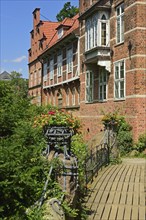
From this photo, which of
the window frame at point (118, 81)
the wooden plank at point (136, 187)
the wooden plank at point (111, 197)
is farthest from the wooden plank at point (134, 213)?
the window frame at point (118, 81)

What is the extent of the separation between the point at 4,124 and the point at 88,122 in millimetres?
17239

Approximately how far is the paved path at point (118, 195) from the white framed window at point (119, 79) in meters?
6.53

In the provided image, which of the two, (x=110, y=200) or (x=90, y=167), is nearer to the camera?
(x=110, y=200)

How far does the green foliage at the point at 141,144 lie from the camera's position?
49.8 feet

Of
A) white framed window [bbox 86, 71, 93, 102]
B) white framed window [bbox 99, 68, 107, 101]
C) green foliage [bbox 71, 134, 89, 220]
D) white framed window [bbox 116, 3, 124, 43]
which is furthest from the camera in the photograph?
white framed window [bbox 86, 71, 93, 102]

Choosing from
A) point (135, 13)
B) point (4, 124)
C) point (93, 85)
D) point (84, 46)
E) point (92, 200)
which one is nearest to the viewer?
point (4, 124)

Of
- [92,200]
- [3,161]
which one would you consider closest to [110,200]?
[92,200]

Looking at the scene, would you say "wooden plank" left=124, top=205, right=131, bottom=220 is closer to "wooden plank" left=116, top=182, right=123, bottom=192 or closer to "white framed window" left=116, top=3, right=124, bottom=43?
"wooden plank" left=116, top=182, right=123, bottom=192

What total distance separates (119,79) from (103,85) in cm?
234

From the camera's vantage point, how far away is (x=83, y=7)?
24172 mm

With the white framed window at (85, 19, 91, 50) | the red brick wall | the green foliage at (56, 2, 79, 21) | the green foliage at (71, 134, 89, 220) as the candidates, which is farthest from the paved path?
the green foliage at (56, 2, 79, 21)

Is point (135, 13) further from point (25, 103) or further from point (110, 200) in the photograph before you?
point (25, 103)

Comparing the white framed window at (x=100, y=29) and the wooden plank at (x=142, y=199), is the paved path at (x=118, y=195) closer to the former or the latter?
the wooden plank at (x=142, y=199)

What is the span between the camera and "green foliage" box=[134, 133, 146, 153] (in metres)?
15.2
